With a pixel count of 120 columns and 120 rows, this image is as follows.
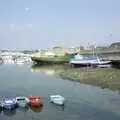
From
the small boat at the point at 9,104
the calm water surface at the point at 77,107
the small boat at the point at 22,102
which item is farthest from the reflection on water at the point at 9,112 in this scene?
the small boat at the point at 22,102

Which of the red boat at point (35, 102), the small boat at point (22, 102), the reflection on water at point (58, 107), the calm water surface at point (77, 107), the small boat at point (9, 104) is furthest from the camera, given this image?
Answer: the red boat at point (35, 102)

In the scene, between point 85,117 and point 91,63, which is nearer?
point 85,117

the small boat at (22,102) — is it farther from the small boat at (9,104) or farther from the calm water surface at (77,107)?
the calm water surface at (77,107)

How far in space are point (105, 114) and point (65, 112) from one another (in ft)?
11.2

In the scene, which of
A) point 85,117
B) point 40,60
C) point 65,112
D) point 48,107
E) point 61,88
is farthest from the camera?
point 40,60

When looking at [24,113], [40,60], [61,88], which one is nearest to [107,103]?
A: [24,113]

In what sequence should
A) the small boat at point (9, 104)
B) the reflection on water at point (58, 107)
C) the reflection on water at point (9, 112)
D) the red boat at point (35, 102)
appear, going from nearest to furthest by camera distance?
the reflection on water at point (9, 112)
the small boat at point (9, 104)
the reflection on water at point (58, 107)
the red boat at point (35, 102)

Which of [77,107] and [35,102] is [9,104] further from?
[77,107]

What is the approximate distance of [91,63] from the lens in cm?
7912

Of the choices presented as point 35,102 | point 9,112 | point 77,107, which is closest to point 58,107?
point 77,107

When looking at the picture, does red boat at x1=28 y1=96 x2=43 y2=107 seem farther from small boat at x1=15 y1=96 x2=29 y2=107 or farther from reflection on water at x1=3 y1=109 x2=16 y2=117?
reflection on water at x1=3 y1=109 x2=16 y2=117

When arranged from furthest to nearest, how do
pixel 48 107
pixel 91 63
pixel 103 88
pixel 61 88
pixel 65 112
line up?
pixel 91 63, pixel 61 88, pixel 103 88, pixel 48 107, pixel 65 112

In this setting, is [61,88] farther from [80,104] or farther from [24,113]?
[24,113]

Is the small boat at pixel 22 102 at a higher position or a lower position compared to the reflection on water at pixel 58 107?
higher
